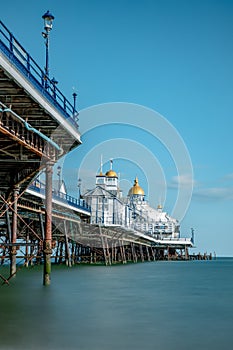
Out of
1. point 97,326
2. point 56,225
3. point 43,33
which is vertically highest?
point 43,33

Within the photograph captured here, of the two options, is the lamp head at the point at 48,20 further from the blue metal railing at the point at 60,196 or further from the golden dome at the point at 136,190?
the golden dome at the point at 136,190

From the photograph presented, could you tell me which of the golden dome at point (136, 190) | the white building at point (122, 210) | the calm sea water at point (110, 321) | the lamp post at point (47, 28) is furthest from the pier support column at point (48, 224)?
the golden dome at point (136, 190)

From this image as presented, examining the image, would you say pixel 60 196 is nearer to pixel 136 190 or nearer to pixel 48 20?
pixel 48 20

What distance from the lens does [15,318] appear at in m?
20.0

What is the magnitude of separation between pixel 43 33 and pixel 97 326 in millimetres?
16490

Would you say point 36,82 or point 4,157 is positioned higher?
point 36,82

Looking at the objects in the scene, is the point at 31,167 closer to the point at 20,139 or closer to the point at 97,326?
the point at 20,139

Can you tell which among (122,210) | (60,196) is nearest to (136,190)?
(122,210)

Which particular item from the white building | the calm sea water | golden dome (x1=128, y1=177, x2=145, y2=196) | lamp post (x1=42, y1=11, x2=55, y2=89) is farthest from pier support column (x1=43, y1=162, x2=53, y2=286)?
golden dome (x1=128, y1=177, x2=145, y2=196)

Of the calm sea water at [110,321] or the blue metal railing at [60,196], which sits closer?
the calm sea water at [110,321]

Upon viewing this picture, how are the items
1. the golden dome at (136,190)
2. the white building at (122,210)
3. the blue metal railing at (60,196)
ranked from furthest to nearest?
the golden dome at (136,190), the white building at (122,210), the blue metal railing at (60,196)

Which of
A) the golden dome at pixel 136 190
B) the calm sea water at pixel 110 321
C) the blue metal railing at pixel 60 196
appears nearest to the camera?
the calm sea water at pixel 110 321

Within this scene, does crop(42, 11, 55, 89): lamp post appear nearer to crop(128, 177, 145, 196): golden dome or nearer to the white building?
the white building

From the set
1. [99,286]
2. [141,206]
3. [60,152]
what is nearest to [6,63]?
[60,152]
